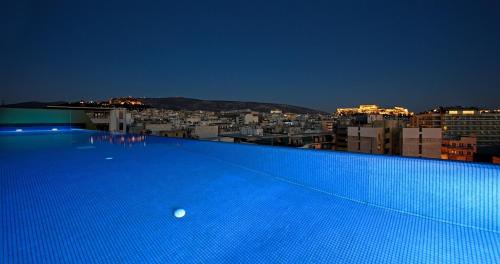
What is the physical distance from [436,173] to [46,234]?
10.5 ft

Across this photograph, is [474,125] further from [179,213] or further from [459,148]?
[179,213]

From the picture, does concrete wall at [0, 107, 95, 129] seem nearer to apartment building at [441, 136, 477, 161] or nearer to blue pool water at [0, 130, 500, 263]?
blue pool water at [0, 130, 500, 263]

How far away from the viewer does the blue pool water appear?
5.47ft

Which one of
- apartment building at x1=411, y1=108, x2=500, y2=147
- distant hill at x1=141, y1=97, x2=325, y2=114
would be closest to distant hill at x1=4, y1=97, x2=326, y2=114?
distant hill at x1=141, y1=97, x2=325, y2=114

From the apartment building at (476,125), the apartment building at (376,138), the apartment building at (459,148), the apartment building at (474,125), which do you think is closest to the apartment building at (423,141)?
the apartment building at (376,138)

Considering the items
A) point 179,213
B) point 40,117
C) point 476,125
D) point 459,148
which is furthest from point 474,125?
point 40,117

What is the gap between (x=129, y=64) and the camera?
23.1 meters

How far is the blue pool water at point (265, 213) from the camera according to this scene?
1.67 meters

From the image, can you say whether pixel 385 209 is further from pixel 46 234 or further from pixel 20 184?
pixel 20 184

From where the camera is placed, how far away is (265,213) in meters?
2.37

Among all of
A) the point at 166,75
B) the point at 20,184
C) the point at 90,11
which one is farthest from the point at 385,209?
the point at 166,75

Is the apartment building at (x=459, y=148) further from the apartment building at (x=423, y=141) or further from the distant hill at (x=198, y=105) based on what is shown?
the distant hill at (x=198, y=105)

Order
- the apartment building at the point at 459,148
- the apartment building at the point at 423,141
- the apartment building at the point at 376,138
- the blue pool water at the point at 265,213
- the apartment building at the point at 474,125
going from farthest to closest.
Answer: the apartment building at the point at 474,125 < the apartment building at the point at 459,148 < the apartment building at the point at 376,138 < the apartment building at the point at 423,141 < the blue pool water at the point at 265,213

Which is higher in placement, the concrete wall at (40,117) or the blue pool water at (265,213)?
the concrete wall at (40,117)
